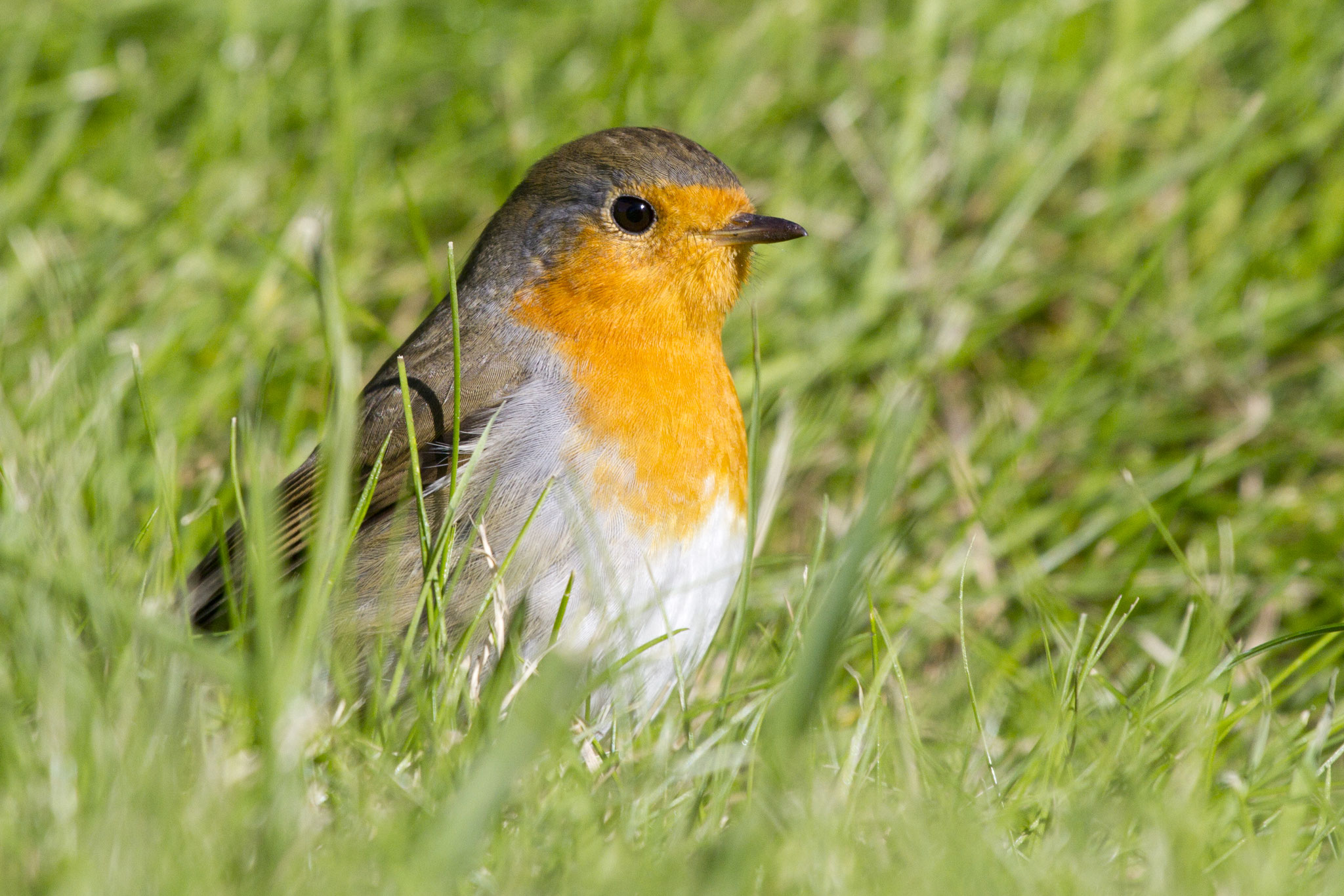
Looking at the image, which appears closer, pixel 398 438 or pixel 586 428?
pixel 586 428

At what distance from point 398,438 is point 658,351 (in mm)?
637

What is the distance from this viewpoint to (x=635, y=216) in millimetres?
3127

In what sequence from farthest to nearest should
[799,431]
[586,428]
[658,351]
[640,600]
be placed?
1. [799,431]
2. [658,351]
3. [586,428]
4. [640,600]

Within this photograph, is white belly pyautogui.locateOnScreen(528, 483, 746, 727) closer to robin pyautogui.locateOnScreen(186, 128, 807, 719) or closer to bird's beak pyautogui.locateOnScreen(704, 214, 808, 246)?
robin pyautogui.locateOnScreen(186, 128, 807, 719)

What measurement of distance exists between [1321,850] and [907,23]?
11.3 ft

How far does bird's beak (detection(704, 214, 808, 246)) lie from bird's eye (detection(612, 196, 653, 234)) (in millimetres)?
141

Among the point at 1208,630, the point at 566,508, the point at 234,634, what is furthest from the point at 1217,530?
the point at 234,634

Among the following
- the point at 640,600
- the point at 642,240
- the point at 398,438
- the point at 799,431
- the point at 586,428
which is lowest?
the point at 799,431

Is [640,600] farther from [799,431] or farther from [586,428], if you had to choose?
[799,431]

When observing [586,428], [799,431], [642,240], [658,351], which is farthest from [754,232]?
[799,431]

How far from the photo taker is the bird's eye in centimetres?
312

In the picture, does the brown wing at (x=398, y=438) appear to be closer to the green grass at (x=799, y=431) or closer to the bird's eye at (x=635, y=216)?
the green grass at (x=799, y=431)

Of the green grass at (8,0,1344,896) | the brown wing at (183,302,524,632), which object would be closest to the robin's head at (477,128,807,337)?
the brown wing at (183,302,524,632)

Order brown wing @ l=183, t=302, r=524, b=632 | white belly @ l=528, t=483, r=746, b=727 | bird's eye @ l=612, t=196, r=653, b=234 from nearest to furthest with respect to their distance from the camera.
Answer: white belly @ l=528, t=483, r=746, b=727 < brown wing @ l=183, t=302, r=524, b=632 < bird's eye @ l=612, t=196, r=653, b=234
